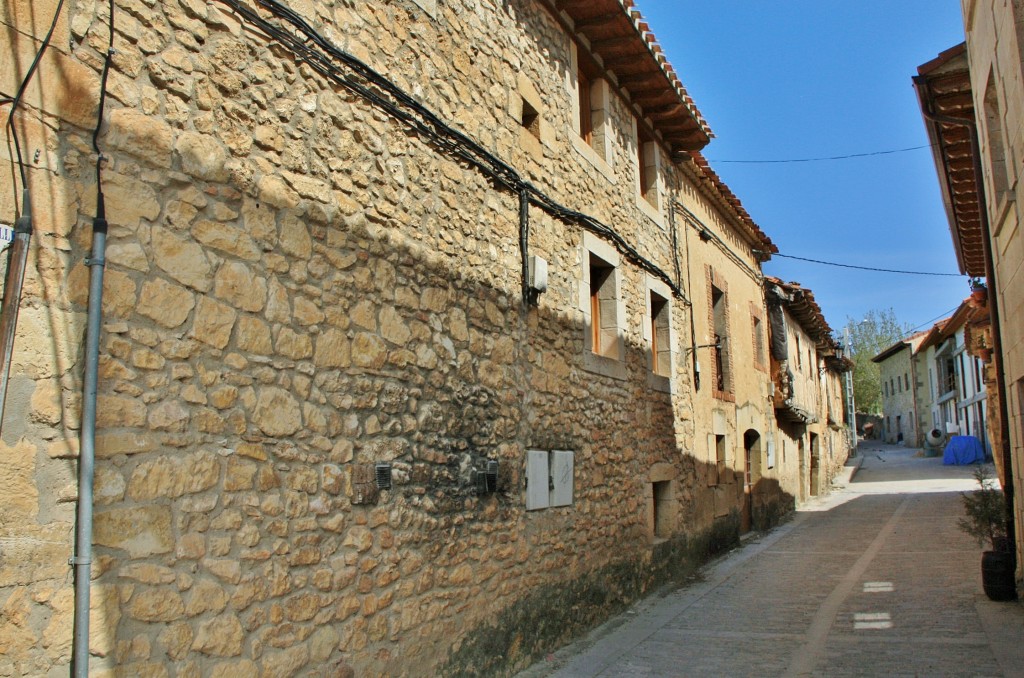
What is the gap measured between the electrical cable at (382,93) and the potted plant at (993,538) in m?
5.24

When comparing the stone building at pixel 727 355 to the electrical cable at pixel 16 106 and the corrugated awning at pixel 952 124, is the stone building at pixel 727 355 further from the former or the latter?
the electrical cable at pixel 16 106

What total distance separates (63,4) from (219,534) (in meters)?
2.25

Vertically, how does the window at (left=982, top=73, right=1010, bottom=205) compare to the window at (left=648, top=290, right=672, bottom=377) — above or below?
above

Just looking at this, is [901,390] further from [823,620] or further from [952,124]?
[823,620]

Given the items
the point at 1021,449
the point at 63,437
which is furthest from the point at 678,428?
the point at 63,437

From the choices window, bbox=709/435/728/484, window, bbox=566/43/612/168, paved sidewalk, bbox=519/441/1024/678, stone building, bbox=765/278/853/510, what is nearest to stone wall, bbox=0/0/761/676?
paved sidewalk, bbox=519/441/1024/678

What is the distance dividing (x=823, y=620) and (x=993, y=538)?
204 cm

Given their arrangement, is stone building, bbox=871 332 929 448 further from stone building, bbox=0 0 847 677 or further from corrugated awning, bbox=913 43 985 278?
stone building, bbox=0 0 847 677

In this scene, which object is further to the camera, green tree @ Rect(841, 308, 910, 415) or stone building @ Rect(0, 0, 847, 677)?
green tree @ Rect(841, 308, 910, 415)

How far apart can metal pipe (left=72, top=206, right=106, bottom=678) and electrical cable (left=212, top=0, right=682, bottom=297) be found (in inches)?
60.1

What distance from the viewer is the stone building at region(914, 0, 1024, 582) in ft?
19.7

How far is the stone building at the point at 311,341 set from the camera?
292 cm

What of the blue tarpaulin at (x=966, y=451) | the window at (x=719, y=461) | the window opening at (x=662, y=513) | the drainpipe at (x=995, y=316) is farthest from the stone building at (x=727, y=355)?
the blue tarpaulin at (x=966, y=451)

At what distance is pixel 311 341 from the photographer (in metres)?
4.10
